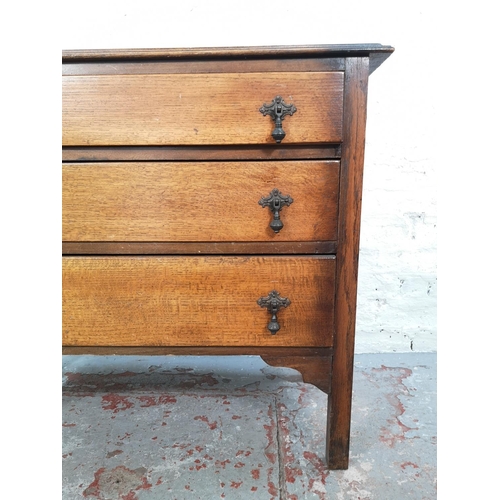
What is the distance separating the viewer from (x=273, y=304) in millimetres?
1171

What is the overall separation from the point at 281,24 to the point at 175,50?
38.1 inches

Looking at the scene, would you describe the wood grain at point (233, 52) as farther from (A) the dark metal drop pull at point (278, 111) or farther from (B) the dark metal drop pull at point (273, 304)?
(B) the dark metal drop pull at point (273, 304)

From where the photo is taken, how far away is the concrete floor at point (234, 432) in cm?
121

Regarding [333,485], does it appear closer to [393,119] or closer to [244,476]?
[244,476]

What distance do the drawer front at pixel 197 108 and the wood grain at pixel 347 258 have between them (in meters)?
0.04

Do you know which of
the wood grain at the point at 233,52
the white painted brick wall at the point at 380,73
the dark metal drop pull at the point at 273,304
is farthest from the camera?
the white painted brick wall at the point at 380,73

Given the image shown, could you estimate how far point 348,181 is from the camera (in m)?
1.13

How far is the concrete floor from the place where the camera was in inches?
47.8

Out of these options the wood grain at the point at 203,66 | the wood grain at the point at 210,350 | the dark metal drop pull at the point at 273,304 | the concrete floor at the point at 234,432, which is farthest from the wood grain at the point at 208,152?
the concrete floor at the point at 234,432

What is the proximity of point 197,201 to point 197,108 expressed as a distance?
0.76 feet

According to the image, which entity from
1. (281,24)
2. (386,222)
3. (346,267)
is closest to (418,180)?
(386,222)

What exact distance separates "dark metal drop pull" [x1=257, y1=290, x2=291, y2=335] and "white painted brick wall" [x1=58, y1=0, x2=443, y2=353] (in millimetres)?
987

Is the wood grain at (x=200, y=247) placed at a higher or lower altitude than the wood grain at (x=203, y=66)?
lower

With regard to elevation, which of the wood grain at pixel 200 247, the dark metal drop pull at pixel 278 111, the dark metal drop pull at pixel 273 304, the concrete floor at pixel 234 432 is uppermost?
the dark metal drop pull at pixel 278 111
